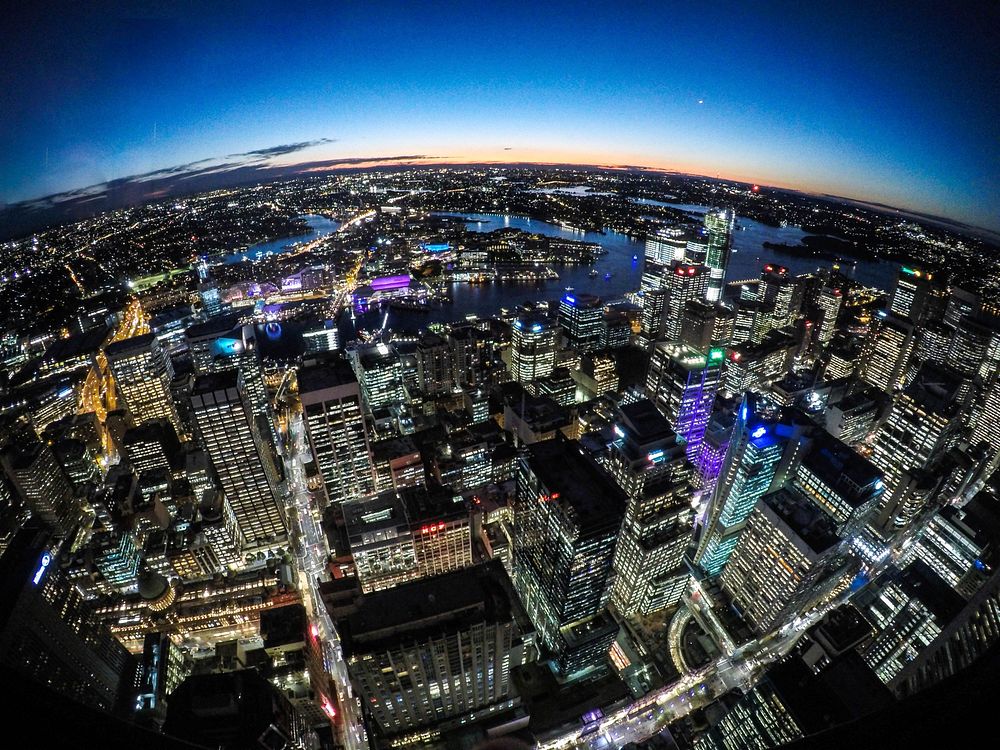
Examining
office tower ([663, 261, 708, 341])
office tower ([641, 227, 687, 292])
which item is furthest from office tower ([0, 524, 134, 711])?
office tower ([641, 227, 687, 292])

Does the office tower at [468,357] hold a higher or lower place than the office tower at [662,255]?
lower

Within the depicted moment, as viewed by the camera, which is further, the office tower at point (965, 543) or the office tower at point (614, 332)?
the office tower at point (614, 332)

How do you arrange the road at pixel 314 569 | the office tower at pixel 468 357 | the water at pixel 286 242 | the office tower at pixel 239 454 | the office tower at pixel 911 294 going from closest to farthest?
1. the road at pixel 314 569
2. the office tower at pixel 239 454
3. the office tower at pixel 468 357
4. the office tower at pixel 911 294
5. the water at pixel 286 242

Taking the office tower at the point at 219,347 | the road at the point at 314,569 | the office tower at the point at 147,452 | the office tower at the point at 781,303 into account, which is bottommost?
the road at the point at 314,569

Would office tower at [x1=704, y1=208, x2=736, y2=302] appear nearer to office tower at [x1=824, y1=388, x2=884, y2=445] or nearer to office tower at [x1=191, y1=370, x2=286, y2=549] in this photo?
office tower at [x1=824, y1=388, x2=884, y2=445]

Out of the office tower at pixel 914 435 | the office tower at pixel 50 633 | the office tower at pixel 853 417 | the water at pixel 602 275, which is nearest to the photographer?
the office tower at pixel 50 633

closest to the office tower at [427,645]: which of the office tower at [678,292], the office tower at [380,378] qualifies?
the office tower at [380,378]

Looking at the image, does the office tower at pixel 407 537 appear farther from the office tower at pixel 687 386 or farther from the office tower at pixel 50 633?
the office tower at pixel 687 386
